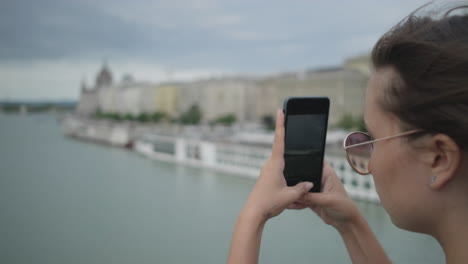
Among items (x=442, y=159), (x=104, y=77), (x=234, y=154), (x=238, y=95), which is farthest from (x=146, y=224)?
(x=104, y=77)

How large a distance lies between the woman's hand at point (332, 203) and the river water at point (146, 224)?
0.25 metres

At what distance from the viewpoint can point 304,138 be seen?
11.9 inches

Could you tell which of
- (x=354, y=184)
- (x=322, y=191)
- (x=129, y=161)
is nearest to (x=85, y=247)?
(x=322, y=191)

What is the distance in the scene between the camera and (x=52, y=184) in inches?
155

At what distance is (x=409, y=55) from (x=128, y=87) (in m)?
19.0

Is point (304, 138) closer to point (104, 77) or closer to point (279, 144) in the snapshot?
point (279, 144)

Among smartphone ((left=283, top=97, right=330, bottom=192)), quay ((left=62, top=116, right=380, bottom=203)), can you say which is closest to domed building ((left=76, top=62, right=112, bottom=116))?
quay ((left=62, top=116, right=380, bottom=203))

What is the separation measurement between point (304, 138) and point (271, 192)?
7 cm

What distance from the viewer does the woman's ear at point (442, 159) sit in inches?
8.1

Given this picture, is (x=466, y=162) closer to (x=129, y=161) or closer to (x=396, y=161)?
(x=396, y=161)

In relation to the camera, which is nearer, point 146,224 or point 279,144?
point 279,144

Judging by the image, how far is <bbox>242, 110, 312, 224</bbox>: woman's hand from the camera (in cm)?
24

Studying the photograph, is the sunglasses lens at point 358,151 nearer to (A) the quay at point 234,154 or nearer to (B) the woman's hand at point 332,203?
(B) the woman's hand at point 332,203

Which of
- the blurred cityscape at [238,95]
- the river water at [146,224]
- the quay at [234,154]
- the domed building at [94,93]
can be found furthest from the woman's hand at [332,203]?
the domed building at [94,93]
